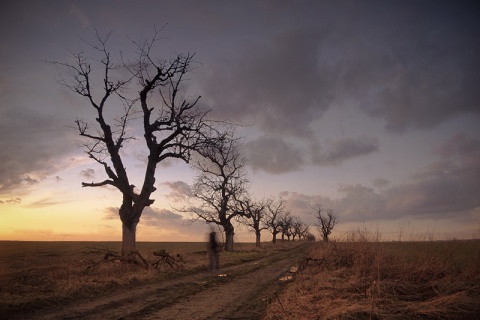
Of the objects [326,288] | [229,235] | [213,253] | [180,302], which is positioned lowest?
Answer: [180,302]

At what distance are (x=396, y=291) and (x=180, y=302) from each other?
498cm

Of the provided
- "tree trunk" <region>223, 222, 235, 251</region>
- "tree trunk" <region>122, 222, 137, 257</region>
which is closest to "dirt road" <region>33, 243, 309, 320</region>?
"tree trunk" <region>122, 222, 137, 257</region>

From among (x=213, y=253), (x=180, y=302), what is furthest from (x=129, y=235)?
(x=180, y=302)

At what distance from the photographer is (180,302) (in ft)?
24.1

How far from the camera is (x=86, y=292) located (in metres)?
8.15

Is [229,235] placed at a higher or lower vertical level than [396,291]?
higher

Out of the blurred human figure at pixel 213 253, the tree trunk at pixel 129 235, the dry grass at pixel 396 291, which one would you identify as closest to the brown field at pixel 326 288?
the dry grass at pixel 396 291

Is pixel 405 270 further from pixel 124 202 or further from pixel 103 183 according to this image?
pixel 103 183

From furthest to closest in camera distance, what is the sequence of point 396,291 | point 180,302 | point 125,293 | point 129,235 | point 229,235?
1. point 229,235
2. point 129,235
3. point 125,293
4. point 180,302
5. point 396,291

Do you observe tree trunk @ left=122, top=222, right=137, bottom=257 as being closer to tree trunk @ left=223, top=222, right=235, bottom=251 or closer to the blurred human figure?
the blurred human figure

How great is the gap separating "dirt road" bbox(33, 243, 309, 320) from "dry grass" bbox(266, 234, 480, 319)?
820 mm

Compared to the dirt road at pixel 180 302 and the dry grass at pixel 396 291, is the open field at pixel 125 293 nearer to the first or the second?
the dirt road at pixel 180 302

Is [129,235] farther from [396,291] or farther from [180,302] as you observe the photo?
[396,291]

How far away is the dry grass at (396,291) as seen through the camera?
5.31m
